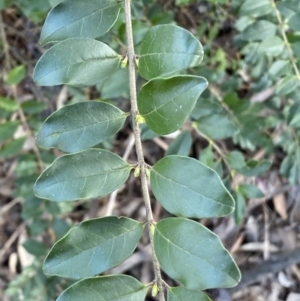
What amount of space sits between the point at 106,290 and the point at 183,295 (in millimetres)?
109

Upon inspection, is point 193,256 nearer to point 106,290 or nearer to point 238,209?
point 106,290

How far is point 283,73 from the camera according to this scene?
1.10 meters

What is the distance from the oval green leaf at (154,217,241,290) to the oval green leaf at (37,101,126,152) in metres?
0.16

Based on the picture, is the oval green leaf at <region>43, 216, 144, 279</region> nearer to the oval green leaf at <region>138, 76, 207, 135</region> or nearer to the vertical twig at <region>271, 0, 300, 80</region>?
the oval green leaf at <region>138, 76, 207, 135</region>

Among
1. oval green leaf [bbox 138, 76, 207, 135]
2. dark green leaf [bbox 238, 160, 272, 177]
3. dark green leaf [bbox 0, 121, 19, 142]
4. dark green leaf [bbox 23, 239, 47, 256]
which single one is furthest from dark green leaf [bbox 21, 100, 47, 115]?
oval green leaf [bbox 138, 76, 207, 135]

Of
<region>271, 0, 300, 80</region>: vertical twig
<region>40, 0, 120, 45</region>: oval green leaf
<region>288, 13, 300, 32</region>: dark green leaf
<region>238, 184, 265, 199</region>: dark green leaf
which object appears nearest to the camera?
<region>40, 0, 120, 45</region>: oval green leaf

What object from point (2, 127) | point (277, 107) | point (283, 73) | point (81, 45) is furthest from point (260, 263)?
point (81, 45)

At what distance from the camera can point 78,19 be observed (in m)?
0.76

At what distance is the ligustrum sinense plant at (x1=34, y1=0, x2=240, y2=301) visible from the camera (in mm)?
658

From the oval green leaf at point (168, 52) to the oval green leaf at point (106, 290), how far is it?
11.6 inches

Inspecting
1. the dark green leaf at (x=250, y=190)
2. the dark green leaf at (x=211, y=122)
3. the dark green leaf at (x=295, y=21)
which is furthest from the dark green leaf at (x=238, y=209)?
the dark green leaf at (x=295, y=21)

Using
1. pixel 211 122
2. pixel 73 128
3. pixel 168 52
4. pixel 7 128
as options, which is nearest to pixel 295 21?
pixel 211 122

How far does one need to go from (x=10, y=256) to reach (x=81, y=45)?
129 cm

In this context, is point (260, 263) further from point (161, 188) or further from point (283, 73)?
point (161, 188)
